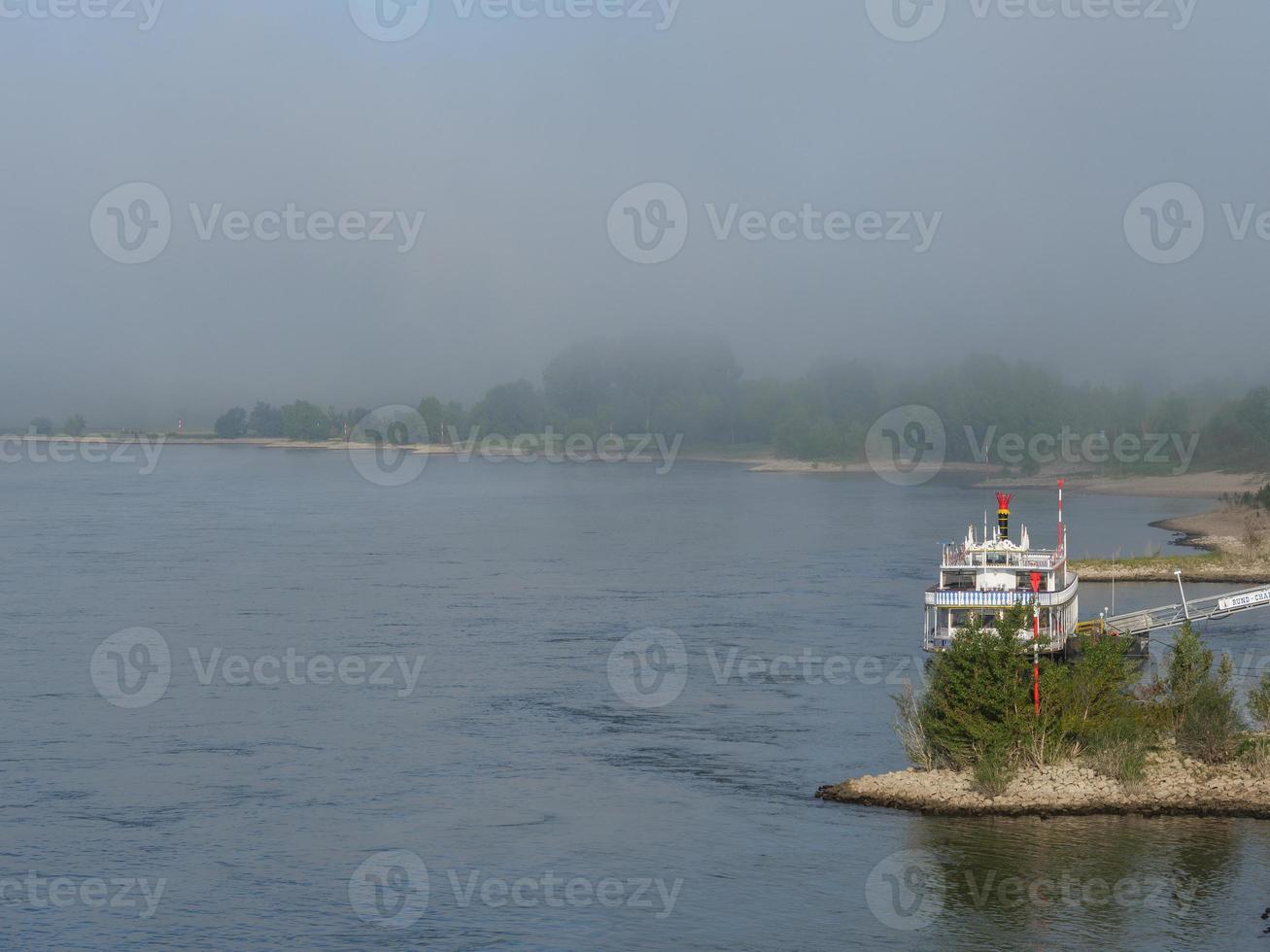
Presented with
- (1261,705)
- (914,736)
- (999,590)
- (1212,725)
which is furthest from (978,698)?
(999,590)

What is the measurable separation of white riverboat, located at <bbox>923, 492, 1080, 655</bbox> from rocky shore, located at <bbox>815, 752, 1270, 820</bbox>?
859 cm

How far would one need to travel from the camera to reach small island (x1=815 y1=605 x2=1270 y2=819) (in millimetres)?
33656

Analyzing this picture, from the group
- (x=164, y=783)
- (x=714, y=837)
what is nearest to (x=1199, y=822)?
(x=714, y=837)

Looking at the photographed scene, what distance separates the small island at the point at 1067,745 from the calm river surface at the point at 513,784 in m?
0.82

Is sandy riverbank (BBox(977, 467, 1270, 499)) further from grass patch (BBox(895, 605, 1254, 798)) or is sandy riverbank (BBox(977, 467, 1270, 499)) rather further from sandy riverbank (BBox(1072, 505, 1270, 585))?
grass patch (BBox(895, 605, 1254, 798))

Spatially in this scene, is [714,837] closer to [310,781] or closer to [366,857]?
[366,857]

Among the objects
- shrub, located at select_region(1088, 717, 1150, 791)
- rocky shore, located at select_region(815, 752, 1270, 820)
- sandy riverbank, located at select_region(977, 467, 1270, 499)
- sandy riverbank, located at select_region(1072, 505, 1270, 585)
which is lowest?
rocky shore, located at select_region(815, 752, 1270, 820)

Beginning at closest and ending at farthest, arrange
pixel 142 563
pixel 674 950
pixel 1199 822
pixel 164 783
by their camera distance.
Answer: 1. pixel 674 950
2. pixel 1199 822
3. pixel 164 783
4. pixel 142 563

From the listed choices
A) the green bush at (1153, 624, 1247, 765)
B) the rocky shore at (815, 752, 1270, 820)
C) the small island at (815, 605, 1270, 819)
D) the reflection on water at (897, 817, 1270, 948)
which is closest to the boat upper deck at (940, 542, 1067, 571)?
the green bush at (1153, 624, 1247, 765)

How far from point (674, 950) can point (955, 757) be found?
32.1 feet

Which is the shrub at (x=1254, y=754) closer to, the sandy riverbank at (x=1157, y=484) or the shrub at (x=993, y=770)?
the shrub at (x=993, y=770)

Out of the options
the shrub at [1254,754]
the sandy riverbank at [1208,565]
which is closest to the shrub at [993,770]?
the shrub at [1254,754]

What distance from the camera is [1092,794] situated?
110ft

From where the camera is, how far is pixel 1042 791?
33.8m
